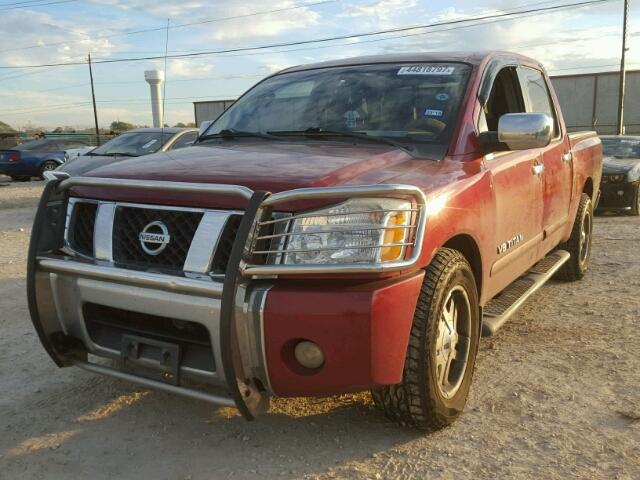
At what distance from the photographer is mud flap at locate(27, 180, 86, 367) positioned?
2891 mm

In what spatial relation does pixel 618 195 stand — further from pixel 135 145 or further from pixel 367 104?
pixel 367 104

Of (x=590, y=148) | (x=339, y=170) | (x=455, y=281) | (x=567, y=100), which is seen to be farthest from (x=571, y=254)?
(x=567, y=100)

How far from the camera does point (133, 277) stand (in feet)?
8.48

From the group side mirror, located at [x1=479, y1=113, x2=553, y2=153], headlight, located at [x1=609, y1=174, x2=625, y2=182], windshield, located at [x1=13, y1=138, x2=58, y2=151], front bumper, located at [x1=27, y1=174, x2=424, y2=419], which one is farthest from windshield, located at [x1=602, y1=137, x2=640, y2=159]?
windshield, located at [x1=13, y1=138, x2=58, y2=151]

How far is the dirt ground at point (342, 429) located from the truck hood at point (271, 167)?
1.16 metres

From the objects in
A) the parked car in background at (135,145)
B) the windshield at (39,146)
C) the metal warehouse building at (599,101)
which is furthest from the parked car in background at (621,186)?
the metal warehouse building at (599,101)

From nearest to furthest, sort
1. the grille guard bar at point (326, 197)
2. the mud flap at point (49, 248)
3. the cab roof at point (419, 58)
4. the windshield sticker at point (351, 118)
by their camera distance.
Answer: the grille guard bar at point (326, 197), the mud flap at point (49, 248), the windshield sticker at point (351, 118), the cab roof at point (419, 58)

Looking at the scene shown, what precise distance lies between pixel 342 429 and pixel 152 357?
99 centimetres

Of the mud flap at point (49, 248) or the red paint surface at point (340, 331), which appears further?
the mud flap at point (49, 248)

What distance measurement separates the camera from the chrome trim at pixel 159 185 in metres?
2.46

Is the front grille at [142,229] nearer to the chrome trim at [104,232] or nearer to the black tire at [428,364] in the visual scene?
the chrome trim at [104,232]

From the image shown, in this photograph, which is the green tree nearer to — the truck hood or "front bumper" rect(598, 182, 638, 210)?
"front bumper" rect(598, 182, 638, 210)

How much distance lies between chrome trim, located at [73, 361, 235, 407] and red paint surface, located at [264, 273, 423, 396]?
0.77 feet

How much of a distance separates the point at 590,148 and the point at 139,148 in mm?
7413
